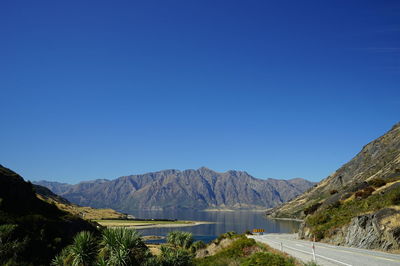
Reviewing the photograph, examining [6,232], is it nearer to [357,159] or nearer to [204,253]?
[204,253]

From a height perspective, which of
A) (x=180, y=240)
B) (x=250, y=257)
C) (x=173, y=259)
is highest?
(x=250, y=257)

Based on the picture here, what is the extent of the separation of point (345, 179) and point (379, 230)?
155 metres

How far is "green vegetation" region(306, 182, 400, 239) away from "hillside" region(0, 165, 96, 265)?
33.5 meters

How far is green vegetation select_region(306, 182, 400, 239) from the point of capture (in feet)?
115

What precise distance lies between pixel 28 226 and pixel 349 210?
1711 inches

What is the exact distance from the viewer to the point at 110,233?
20.0 m

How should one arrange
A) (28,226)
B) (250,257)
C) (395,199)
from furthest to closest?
(28,226) → (395,199) → (250,257)

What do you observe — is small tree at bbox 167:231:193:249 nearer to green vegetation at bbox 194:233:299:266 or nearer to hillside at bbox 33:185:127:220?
green vegetation at bbox 194:233:299:266

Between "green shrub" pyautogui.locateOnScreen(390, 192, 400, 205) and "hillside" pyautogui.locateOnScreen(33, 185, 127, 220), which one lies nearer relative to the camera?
"green shrub" pyautogui.locateOnScreen(390, 192, 400, 205)

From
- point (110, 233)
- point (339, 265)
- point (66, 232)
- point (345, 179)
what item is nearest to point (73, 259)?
point (110, 233)

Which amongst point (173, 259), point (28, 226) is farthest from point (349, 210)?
point (28, 226)

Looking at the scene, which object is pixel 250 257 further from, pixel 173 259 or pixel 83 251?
pixel 83 251

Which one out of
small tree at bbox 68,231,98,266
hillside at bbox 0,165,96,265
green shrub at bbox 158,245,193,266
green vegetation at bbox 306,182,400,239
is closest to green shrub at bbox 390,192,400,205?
green vegetation at bbox 306,182,400,239

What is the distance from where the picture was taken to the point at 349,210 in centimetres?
4188
